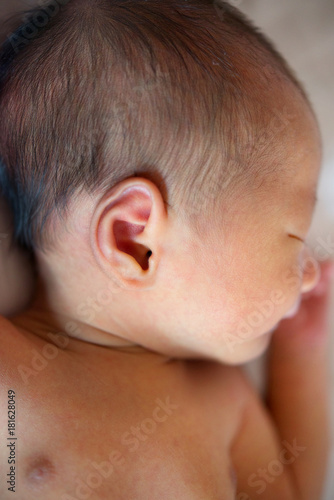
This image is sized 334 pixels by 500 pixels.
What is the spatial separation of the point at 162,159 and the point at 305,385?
0.66 m

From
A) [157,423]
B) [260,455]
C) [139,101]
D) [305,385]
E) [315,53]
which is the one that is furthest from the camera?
[315,53]

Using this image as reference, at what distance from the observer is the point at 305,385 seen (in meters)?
1.09

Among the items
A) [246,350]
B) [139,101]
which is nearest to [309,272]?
[246,350]

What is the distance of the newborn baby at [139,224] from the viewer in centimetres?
73

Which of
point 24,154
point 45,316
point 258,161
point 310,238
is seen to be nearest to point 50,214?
point 24,154

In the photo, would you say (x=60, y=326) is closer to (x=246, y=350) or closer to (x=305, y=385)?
(x=246, y=350)

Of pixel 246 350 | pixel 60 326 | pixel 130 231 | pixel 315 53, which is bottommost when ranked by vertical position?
pixel 60 326

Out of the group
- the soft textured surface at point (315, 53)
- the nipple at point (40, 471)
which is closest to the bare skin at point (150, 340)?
the nipple at point (40, 471)

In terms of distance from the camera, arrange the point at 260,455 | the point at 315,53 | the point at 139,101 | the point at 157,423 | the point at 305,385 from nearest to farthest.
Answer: the point at 139,101 → the point at 157,423 → the point at 260,455 → the point at 305,385 → the point at 315,53

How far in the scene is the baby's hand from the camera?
3.39 ft

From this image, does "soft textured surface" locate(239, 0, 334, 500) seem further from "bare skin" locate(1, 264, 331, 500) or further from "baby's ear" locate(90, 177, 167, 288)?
"baby's ear" locate(90, 177, 167, 288)

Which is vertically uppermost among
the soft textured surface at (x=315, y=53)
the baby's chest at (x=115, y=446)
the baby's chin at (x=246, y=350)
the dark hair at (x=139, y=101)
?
the soft textured surface at (x=315, y=53)

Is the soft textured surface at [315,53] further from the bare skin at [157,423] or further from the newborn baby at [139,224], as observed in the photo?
the newborn baby at [139,224]

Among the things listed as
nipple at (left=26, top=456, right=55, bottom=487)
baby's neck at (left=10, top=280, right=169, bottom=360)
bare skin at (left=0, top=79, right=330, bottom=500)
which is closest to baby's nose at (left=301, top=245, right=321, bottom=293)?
bare skin at (left=0, top=79, right=330, bottom=500)
